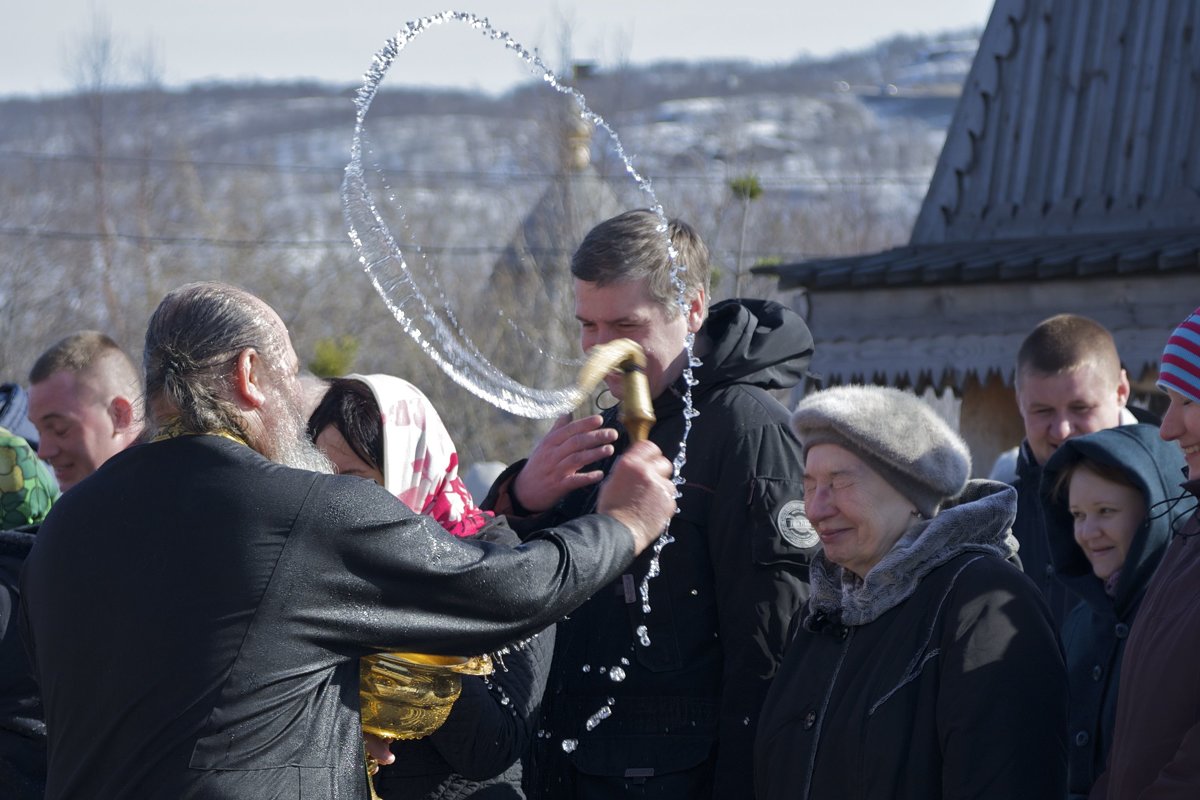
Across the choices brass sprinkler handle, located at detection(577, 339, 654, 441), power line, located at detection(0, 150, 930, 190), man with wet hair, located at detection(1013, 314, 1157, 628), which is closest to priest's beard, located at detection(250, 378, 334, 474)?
brass sprinkler handle, located at detection(577, 339, 654, 441)

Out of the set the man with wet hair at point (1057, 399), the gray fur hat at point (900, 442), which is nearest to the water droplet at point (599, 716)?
the gray fur hat at point (900, 442)

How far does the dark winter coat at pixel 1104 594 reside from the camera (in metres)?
4.06

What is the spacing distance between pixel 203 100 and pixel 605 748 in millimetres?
117159

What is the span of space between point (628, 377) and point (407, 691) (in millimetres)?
925

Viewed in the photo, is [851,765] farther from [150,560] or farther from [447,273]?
[447,273]

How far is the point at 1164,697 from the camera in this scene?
2980 mm

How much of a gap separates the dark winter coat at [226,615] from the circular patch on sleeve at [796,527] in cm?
105

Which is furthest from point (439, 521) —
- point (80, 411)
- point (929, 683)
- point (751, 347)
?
point (80, 411)

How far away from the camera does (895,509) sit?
3545 millimetres

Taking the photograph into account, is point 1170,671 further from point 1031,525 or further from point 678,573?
point 1031,525

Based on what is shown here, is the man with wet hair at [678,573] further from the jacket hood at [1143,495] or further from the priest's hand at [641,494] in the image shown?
the jacket hood at [1143,495]

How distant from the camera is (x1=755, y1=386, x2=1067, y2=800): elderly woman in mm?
3145

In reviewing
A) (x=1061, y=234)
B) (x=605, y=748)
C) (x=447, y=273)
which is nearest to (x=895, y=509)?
(x=605, y=748)

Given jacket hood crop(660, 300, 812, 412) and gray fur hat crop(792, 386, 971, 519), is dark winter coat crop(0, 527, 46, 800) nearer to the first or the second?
jacket hood crop(660, 300, 812, 412)
